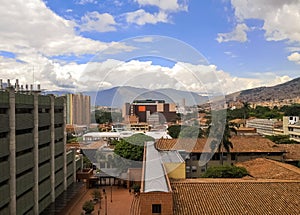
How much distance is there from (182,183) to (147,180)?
200 centimetres

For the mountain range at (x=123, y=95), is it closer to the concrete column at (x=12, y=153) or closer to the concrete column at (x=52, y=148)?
the concrete column at (x=12, y=153)

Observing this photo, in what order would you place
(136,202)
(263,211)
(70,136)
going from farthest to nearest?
(70,136), (136,202), (263,211)

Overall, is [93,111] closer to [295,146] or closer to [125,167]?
[125,167]

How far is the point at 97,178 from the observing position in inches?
1077

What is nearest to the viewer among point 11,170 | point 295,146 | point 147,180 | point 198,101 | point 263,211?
point 263,211

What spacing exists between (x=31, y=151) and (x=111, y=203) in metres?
7.52

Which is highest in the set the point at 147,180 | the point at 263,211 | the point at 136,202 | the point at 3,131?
the point at 3,131

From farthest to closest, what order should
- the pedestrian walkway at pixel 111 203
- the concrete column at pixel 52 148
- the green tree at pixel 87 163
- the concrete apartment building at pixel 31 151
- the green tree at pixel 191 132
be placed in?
the green tree at pixel 87 163, the green tree at pixel 191 132, the pedestrian walkway at pixel 111 203, the concrete column at pixel 52 148, the concrete apartment building at pixel 31 151

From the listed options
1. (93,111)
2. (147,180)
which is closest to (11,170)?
(93,111)

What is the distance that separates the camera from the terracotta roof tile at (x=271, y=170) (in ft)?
59.6

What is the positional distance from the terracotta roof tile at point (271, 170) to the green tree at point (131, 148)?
25.7 ft

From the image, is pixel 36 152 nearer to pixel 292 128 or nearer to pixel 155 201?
pixel 155 201

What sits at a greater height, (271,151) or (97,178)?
(271,151)

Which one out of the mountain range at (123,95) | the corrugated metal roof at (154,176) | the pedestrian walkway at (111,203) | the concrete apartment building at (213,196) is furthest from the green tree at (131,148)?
the concrete apartment building at (213,196)
